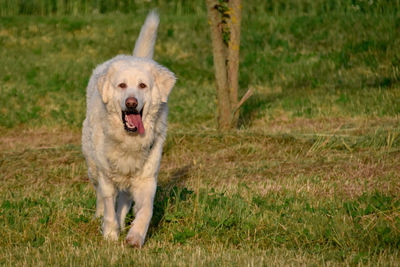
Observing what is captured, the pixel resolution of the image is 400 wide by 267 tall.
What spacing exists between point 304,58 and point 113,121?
43.8 ft

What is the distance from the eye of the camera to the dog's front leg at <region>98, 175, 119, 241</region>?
5.48 metres

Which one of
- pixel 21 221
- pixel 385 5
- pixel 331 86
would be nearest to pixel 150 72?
pixel 21 221

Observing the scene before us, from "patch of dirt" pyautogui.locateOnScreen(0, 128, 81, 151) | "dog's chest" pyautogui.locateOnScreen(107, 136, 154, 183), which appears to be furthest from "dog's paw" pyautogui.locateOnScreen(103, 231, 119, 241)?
"patch of dirt" pyautogui.locateOnScreen(0, 128, 81, 151)

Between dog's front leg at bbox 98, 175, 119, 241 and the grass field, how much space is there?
153 millimetres

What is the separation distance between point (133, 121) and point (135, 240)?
1073 millimetres

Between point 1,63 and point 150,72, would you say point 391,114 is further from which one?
point 1,63

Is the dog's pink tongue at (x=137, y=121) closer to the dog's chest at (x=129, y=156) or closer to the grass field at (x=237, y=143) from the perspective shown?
the dog's chest at (x=129, y=156)

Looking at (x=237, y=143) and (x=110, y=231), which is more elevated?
(x=110, y=231)

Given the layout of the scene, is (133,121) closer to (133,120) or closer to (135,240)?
(133,120)

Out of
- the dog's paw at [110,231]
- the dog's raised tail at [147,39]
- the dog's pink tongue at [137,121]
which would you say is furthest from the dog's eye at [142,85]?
the dog's raised tail at [147,39]

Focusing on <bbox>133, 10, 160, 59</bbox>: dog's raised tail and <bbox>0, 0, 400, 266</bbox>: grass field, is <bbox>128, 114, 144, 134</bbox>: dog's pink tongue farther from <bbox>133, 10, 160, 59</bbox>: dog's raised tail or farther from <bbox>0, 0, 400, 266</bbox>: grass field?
<bbox>133, 10, 160, 59</bbox>: dog's raised tail

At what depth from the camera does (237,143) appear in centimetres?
1006

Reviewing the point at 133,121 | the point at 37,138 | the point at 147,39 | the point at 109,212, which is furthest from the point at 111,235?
the point at 37,138

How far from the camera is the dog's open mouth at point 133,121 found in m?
5.35
